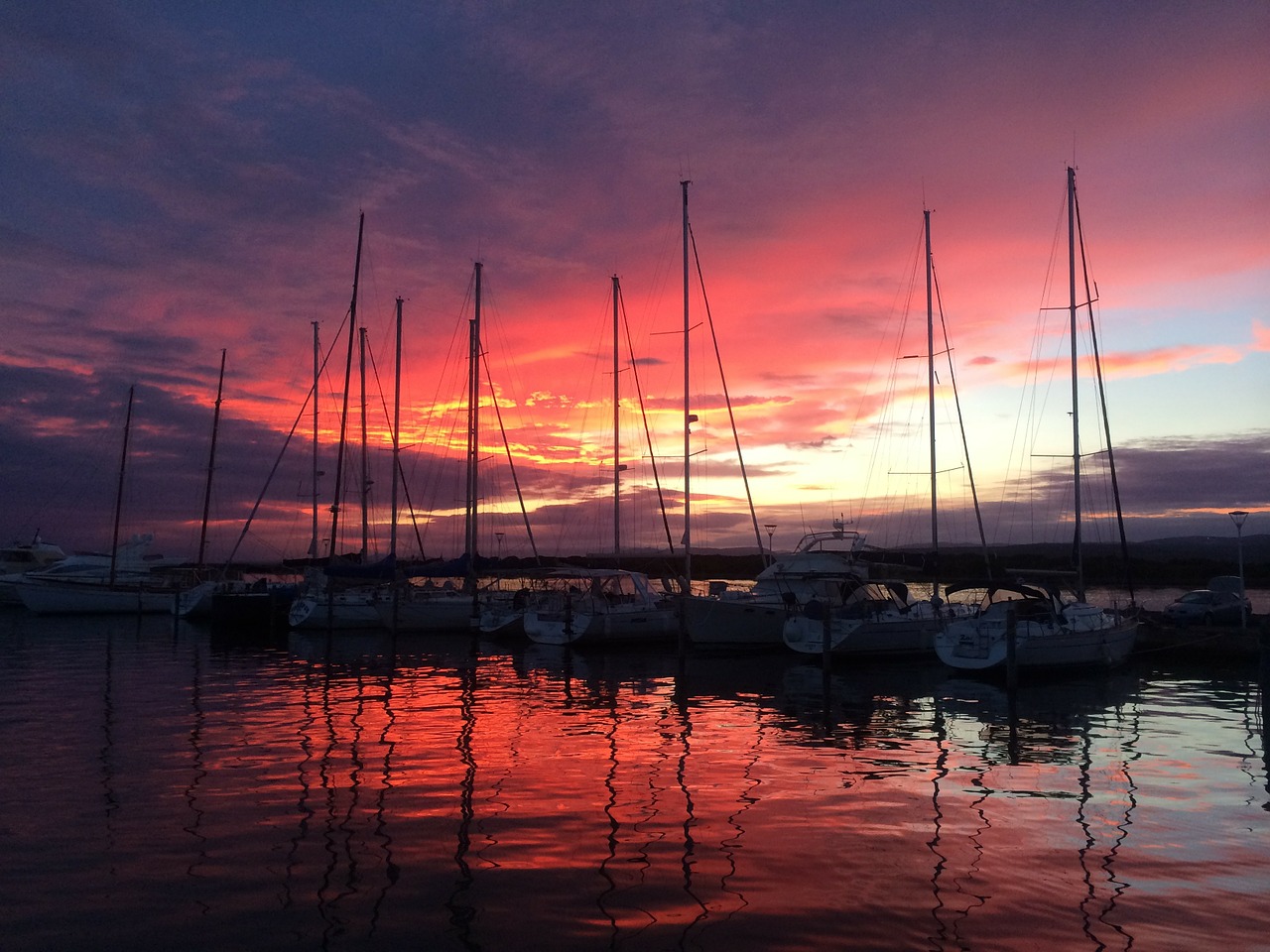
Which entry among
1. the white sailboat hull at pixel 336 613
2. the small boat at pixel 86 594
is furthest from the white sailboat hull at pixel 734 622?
the small boat at pixel 86 594

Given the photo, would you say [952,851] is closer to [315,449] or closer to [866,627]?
[866,627]

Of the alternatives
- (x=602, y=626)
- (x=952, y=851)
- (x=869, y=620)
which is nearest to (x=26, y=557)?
(x=602, y=626)

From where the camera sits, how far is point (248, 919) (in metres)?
9.13

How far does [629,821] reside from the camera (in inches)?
506

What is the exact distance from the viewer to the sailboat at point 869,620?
3291 centimetres

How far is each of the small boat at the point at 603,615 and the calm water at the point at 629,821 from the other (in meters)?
13.6

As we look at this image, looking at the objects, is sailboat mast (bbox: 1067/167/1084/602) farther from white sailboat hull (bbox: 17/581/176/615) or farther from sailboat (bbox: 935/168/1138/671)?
white sailboat hull (bbox: 17/581/176/615)

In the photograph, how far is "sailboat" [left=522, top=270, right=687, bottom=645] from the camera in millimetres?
39281

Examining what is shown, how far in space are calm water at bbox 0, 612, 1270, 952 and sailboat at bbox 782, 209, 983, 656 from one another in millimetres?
6786

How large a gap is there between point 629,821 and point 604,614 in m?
26.7

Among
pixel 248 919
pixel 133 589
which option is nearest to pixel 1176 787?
pixel 248 919

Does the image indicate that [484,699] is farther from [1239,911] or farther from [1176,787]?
[1239,911]

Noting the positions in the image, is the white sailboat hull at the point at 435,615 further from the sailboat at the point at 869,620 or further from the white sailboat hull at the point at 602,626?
the sailboat at the point at 869,620

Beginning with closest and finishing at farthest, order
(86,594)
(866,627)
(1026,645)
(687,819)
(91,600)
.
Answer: (687,819) < (1026,645) < (866,627) < (86,594) < (91,600)
